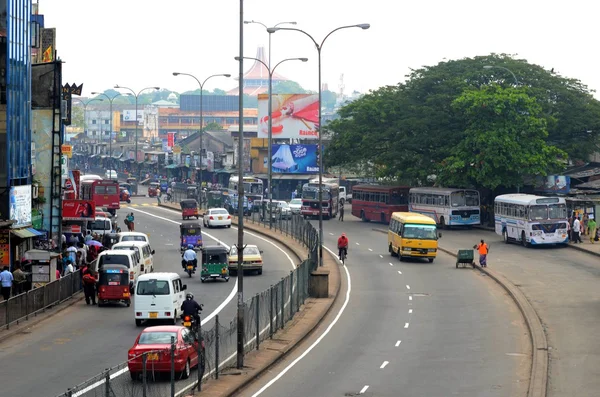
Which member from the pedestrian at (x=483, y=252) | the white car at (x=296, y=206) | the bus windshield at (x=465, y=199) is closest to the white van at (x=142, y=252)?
the pedestrian at (x=483, y=252)

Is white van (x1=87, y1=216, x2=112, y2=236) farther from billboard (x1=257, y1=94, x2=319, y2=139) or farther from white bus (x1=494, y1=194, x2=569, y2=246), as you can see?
billboard (x1=257, y1=94, x2=319, y2=139)

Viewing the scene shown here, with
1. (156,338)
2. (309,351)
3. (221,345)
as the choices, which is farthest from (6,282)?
(156,338)

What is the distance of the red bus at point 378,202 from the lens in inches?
3228

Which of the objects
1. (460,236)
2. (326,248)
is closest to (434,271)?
(326,248)

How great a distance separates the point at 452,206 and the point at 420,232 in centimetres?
1900

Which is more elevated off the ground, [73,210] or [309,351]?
[73,210]

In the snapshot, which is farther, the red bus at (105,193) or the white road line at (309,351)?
the red bus at (105,193)

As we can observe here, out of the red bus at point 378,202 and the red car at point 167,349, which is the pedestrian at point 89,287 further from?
the red bus at point 378,202

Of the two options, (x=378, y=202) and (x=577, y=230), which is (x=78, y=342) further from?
(x=378, y=202)

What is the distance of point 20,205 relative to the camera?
50.3 m

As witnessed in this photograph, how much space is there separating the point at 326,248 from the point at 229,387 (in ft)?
132

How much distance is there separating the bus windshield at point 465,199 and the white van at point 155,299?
40592 millimetres

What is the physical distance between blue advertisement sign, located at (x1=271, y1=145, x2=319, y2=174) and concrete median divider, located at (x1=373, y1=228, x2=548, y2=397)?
64181 mm

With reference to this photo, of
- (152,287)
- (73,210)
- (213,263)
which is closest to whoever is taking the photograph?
(152,287)
